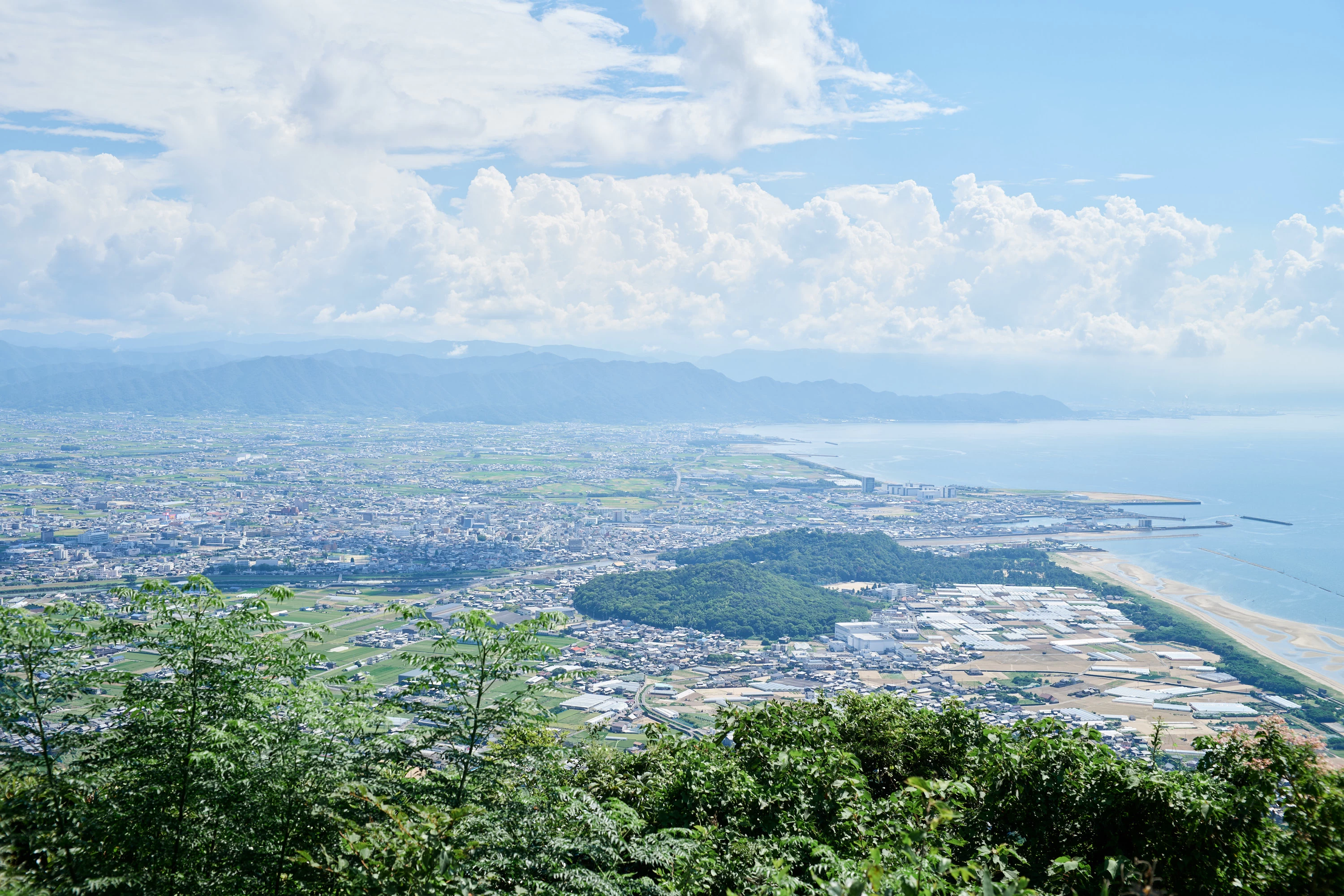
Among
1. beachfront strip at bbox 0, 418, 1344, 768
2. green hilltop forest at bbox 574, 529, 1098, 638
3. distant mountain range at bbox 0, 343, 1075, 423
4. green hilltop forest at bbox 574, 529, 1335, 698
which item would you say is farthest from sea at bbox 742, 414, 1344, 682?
distant mountain range at bbox 0, 343, 1075, 423

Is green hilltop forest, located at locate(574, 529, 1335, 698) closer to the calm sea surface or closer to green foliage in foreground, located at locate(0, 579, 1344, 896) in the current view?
the calm sea surface

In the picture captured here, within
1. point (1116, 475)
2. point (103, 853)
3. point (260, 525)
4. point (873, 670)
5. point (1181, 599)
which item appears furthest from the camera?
point (1116, 475)

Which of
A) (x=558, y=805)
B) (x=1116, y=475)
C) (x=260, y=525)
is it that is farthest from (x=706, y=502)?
(x=558, y=805)

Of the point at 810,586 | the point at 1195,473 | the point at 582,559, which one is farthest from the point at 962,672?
the point at 1195,473

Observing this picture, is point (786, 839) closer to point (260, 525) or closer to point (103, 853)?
point (103, 853)

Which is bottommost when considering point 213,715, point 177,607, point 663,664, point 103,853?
point 663,664

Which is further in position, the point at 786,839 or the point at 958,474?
the point at 958,474

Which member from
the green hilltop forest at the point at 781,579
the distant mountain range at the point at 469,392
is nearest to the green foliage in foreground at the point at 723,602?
the green hilltop forest at the point at 781,579

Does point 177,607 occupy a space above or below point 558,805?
above
